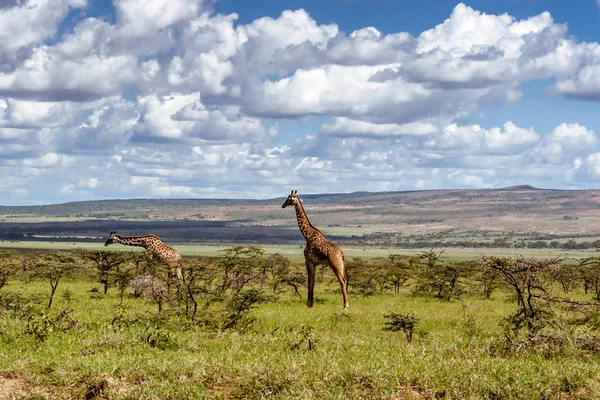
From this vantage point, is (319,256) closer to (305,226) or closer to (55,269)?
(305,226)

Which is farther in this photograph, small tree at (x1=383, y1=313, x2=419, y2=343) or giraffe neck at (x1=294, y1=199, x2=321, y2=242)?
giraffe neck at (x1=294, y1=199, x2=321, y2=242)

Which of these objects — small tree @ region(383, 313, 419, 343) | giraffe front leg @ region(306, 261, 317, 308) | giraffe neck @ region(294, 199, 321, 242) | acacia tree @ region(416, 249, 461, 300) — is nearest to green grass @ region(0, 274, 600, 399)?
small tree @ region(383, 313, 419, 343)

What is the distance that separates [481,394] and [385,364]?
63.3 inches

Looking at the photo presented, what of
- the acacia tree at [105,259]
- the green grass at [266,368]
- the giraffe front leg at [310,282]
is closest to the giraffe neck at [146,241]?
the acacia tree at [105,259]

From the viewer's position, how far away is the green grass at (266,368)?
943 cm

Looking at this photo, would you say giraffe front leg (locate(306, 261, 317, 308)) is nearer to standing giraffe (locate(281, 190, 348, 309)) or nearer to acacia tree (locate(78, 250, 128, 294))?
standing giraffe (locate(281, 190, 348, 309))

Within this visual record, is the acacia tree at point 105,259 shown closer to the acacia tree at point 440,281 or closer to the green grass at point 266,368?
the acacia tree at point 440,281

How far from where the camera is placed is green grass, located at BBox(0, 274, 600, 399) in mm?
9430

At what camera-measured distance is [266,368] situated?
33.0ft

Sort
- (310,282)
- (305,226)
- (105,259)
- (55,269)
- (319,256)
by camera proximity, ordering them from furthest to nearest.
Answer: (105,259)
(305,226)
(319,256)
(310,282)
(55,269)

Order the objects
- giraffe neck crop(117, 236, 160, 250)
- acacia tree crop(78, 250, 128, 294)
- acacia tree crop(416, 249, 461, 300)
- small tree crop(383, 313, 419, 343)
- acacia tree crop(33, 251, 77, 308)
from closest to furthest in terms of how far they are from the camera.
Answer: small tree crop(383, 313, 419, 343), acacia tree crop(33, 251, 77, 308), giraffe neck crop(117, 236, 160, 250), acacia tree crop(416, 249, 461, 300), acacia tree crop(78, 250, 128, 294)

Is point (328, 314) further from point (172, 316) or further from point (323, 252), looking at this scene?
point (172, 316)

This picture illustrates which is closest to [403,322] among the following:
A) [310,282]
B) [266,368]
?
[266,368]

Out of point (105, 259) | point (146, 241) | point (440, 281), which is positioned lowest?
point (440, 281)
